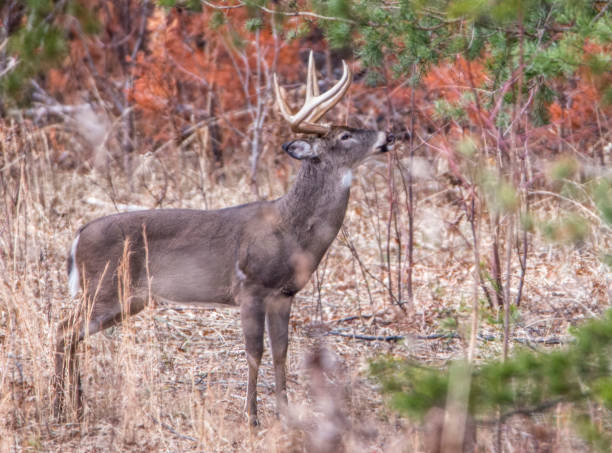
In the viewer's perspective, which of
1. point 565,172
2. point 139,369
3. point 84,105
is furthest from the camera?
point 84,105

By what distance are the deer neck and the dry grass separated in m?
0.60

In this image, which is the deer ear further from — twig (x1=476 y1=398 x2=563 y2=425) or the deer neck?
twig (x1=476 y1=398 x2=563 y2=425)

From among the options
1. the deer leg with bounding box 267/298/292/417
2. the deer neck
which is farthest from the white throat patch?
the deer leg with bounding box 267/298/292/417

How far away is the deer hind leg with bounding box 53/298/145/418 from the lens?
15.5 ft

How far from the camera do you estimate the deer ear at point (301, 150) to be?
17.6 feet

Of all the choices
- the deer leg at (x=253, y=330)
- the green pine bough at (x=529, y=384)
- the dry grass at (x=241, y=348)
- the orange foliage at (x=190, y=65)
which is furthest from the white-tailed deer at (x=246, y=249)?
the orange foliage at (x=190, y=65)

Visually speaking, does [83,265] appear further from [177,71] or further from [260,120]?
[177,71]

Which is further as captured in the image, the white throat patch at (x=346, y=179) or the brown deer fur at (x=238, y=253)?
the white throat patch at (x=346, y=179)

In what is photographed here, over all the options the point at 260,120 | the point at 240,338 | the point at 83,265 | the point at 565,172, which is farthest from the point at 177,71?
the point at 565,172

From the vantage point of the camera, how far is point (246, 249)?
525 centimetres

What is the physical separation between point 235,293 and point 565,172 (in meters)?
2.30

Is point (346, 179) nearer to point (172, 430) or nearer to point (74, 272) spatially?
point (74, 272)

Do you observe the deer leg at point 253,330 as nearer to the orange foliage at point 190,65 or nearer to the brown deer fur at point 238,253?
the brown deer fur at point 238,253

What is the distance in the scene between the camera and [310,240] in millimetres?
5250
